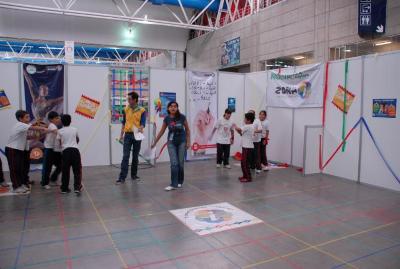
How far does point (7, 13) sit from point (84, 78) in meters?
6.47

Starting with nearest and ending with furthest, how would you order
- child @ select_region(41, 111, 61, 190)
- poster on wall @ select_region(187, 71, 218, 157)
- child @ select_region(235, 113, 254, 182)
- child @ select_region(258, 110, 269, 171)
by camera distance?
child @ select_region(41, 111, 61, 190) < child @ select_region(235, 113, 254, 182) < child @ select_region(258, 110, 269, 171) < poster on wall @ select_region(187, 71, 218, 157)

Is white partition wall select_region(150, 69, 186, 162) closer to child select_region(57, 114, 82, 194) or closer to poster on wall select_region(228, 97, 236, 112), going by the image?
poster on wall select_region(228, 97, 236, 112)

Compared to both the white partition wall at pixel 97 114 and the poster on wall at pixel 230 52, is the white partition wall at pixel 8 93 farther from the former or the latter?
the poster on wall at pixel 230 52

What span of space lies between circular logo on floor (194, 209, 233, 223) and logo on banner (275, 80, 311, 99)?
4.05 meters

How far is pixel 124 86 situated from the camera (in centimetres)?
788

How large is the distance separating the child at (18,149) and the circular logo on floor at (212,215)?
2.91 metres

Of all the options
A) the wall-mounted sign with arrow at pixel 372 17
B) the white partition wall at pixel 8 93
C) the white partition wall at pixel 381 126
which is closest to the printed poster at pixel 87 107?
the white partition wall at pixel 8 93

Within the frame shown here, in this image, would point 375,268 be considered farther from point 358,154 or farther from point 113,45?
point 113,45

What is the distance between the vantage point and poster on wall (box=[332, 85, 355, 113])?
6493mm

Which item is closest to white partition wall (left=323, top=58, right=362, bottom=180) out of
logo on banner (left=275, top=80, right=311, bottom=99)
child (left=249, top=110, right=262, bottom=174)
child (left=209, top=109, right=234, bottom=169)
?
logo on banner (left=275, top=80, right=311, bottom=99)

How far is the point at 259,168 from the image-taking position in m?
7.16

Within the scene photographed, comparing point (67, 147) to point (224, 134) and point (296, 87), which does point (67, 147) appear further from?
point (296, 87)

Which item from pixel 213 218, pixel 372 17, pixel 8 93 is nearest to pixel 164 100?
pixel 8 93

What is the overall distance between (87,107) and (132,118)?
2.00m
